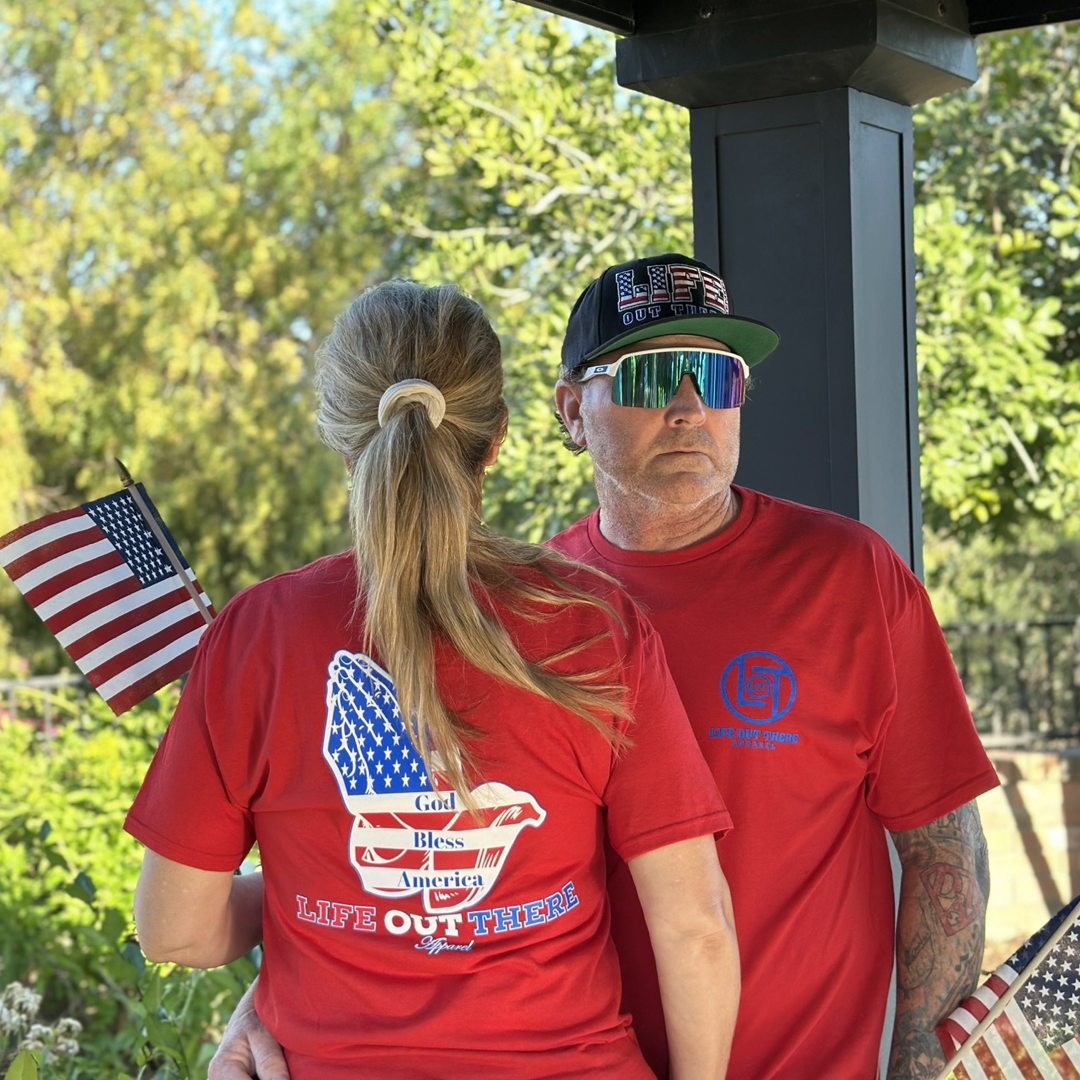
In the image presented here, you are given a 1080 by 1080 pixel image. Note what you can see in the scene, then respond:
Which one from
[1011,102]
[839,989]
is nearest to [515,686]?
[839,989]

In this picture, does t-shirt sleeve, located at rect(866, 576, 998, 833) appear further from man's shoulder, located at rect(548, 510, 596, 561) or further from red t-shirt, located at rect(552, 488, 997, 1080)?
man's shoulder, located at rect(548, 510, 596, 561)

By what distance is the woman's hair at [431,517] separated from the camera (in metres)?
1.55

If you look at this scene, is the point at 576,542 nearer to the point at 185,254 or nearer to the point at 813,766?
the point at 813,766

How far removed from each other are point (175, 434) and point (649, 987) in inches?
449

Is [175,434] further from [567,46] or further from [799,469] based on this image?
[799,469]

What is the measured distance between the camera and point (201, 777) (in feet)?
5.40

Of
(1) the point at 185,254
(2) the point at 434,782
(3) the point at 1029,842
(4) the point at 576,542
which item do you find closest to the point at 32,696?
(1) the point at 185,254

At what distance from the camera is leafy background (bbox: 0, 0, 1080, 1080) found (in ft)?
17.6

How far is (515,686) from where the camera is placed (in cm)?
155

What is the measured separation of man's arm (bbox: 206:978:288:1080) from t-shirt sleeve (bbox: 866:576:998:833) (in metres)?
Answer: 0.92

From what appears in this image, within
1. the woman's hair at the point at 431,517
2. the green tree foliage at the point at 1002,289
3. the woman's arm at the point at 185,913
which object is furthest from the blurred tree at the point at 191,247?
the woman's arm at the point at 185,913

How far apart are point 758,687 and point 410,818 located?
24.0 inches

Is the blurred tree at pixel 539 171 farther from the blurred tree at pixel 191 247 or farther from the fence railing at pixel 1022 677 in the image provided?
the fence railing at pixel 1022 677

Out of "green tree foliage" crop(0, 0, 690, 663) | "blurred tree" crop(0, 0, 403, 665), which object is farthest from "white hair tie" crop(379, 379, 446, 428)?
"blurred tree" crop(0, 0, 403, 665)
